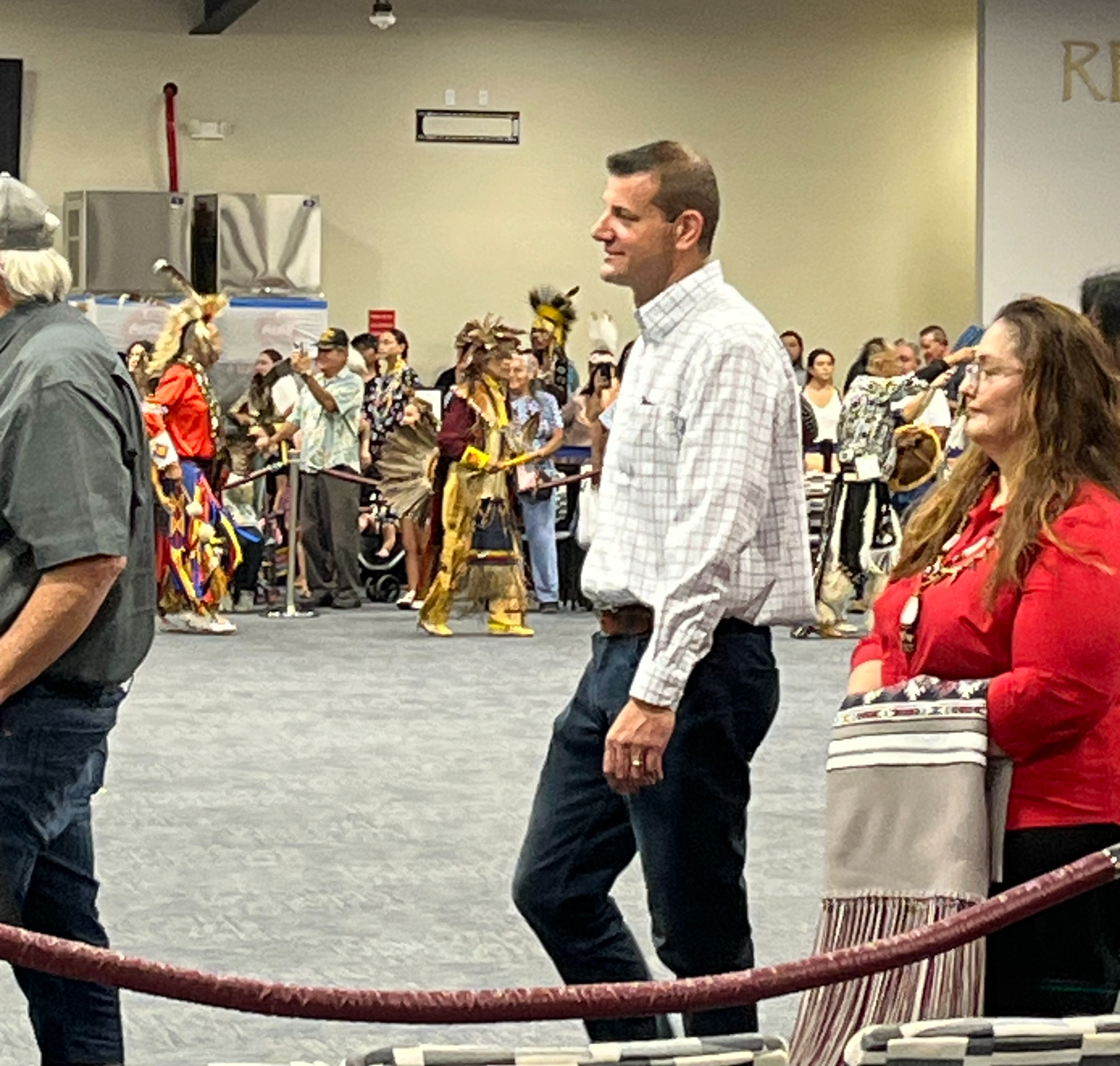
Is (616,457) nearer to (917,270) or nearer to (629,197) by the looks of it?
(629,197)

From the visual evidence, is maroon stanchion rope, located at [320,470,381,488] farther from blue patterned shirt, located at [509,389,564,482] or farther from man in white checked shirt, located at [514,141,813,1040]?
man in white checked shirt, located at [514,141,813,1040]

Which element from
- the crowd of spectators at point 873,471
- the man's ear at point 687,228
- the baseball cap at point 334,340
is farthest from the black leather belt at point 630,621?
the baseball cap at point 334,340

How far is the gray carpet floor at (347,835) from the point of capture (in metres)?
4.54

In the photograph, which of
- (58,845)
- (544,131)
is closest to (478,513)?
(544,131)

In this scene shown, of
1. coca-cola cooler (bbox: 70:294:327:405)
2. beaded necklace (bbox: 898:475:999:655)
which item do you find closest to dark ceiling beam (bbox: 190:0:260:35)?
coca-cola cooler (bbox: 70:294:327:405)

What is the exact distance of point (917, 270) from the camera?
19.4m

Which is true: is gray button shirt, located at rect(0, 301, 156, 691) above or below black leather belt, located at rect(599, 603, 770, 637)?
above

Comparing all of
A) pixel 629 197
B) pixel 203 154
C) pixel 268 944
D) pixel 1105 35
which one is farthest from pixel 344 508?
pixel 629 197

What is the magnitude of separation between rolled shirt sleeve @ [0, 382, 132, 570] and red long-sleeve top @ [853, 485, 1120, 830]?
1054mm

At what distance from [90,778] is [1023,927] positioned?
123 cm

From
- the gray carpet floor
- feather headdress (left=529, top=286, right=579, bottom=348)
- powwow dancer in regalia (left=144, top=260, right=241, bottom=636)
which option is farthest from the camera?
feather headdress (left=529, top=286, right=579, bottom=348)

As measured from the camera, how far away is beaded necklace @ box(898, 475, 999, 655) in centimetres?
301

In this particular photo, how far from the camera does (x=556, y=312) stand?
16406 millimetres

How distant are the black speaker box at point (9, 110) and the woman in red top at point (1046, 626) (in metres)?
15.3
